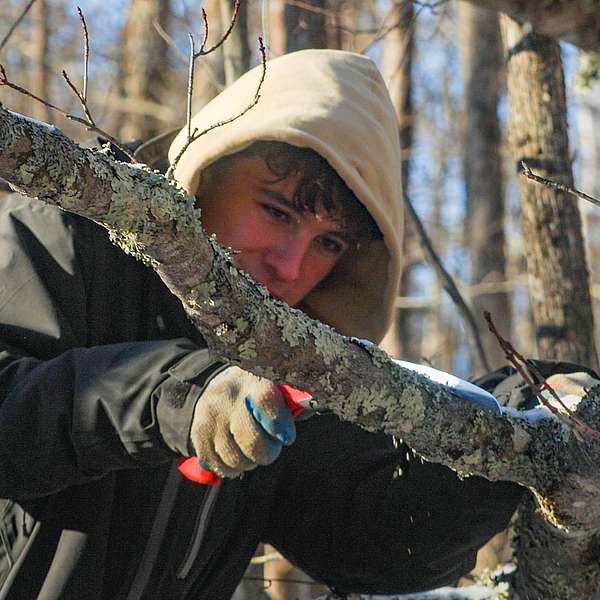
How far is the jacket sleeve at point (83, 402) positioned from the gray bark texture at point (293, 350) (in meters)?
0.25

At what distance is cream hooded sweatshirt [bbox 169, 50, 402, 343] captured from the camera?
2490 mm

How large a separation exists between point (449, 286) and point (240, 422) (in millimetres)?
2280

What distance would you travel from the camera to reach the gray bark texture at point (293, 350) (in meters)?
1.23

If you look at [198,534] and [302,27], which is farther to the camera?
[302,27]

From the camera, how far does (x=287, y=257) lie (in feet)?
8.30

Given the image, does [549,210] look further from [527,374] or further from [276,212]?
[527,374]

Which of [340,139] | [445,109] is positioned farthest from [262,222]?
[445,109]

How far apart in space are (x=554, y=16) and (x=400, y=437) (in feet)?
Result: 4.23

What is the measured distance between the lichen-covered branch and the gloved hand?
0.30ft

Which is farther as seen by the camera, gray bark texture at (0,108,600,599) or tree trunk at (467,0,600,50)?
tree trunk at (467,0,600,50)

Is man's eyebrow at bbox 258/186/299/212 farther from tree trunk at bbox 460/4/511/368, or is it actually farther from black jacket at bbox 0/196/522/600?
tree trunk at bbox 460/4/511/368

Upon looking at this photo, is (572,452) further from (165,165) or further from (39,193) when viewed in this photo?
(165,165)

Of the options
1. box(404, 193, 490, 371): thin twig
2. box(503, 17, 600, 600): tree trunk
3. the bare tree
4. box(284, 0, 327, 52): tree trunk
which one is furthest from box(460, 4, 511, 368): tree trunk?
the bare tree

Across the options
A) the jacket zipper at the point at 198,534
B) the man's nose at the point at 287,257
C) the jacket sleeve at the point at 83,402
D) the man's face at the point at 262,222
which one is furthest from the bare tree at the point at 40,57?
the jacket sleeve at the point at 83,402
